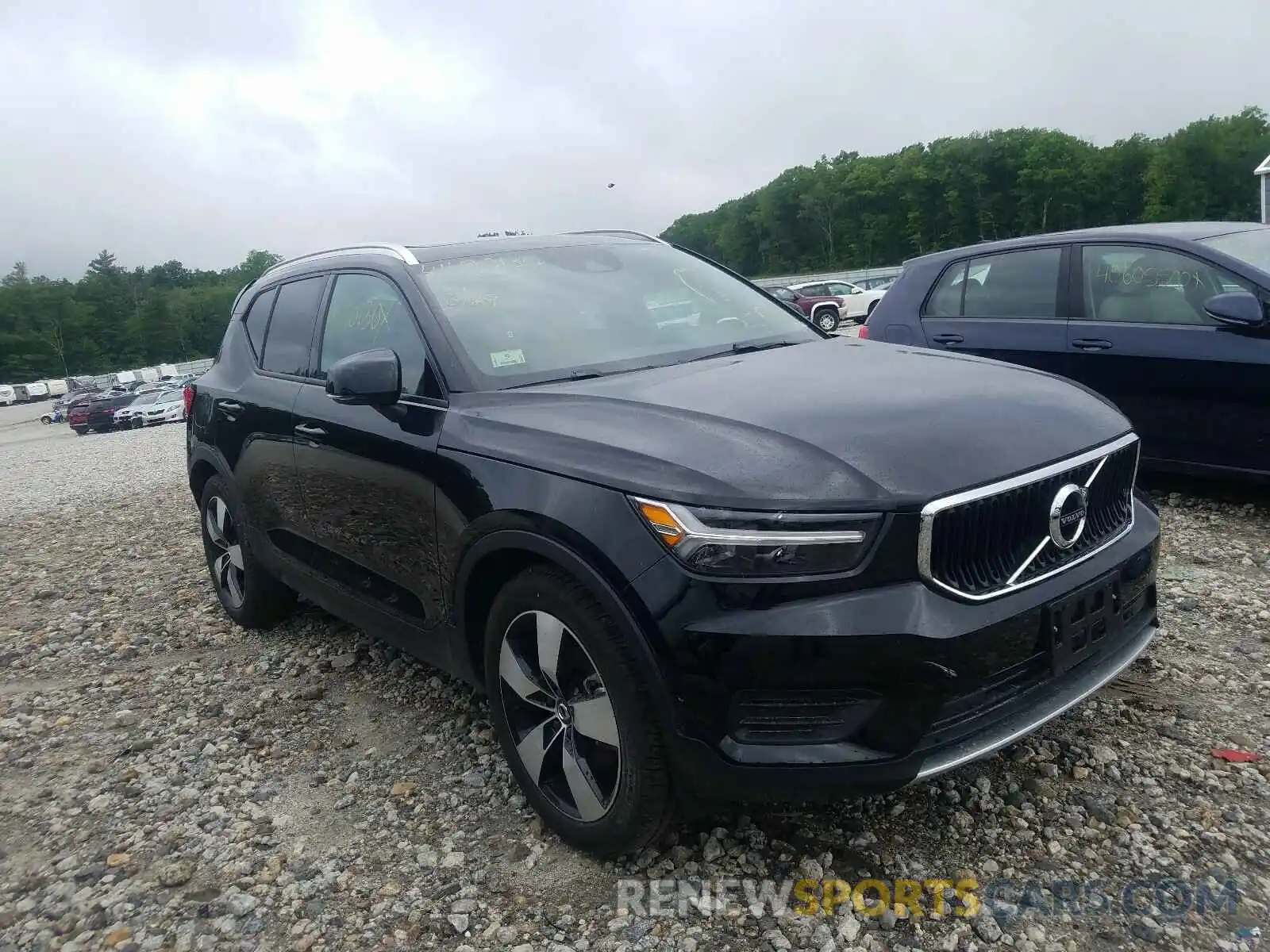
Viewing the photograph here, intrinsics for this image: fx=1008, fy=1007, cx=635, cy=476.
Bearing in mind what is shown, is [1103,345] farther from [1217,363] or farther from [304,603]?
[304,603]

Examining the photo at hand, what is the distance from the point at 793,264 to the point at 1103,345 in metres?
117

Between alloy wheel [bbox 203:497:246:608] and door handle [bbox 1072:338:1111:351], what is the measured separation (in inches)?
187

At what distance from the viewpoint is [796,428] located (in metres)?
2.59

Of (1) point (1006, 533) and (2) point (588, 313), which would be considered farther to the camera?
(2) point (588, 313)

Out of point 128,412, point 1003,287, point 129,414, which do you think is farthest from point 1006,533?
point 128,412

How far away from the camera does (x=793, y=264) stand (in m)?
119

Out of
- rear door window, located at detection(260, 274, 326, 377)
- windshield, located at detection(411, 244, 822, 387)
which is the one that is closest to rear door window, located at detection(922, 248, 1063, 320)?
windshield, located at detection(411, 244, 822, 387)

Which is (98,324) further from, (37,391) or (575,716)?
(575,716)

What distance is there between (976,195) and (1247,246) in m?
104

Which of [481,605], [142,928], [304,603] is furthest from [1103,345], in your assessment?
[142,928]

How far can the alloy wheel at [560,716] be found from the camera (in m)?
2.66

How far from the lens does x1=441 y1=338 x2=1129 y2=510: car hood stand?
240 cm

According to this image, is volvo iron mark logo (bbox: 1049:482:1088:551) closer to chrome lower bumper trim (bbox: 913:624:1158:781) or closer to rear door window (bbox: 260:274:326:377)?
chrome lower bumper trim (bbox: 913:624:1158:781)

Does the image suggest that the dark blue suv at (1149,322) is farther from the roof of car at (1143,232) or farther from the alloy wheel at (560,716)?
the alloy wheel at (560,716)
